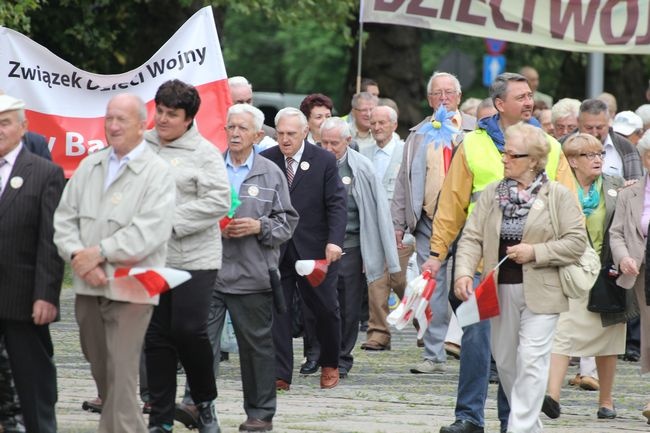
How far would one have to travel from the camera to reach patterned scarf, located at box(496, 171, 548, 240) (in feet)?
30.2

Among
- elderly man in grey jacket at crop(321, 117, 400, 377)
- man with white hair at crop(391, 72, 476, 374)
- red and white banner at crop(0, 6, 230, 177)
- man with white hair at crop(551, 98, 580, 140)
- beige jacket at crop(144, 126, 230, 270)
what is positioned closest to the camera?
beige jacket at crop(144, 126, 230, 270)

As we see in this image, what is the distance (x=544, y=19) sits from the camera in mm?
14906

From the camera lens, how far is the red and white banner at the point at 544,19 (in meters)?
14.8

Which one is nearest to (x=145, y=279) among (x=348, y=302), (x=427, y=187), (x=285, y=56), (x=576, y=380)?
(x=348, y=302)

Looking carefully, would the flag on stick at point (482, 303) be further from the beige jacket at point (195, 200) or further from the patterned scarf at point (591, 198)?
the patterned scarf at point (591, 198)

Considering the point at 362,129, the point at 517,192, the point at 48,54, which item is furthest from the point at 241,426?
the point at 362,129

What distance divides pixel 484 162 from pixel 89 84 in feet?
10.0

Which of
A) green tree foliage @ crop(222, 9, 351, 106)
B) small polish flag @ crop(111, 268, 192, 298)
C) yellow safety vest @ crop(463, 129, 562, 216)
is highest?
green tree foliage @ crop(222, 9, 351, 106)

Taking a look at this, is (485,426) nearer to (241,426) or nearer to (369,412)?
(369,412)

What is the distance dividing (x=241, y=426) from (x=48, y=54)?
10.4 ft

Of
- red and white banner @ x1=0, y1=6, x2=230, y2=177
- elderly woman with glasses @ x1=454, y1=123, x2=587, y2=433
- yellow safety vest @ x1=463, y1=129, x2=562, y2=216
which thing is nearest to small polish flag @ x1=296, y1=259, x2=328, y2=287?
red and white banner @ x1=0, y1=6, x2=230, y2=177

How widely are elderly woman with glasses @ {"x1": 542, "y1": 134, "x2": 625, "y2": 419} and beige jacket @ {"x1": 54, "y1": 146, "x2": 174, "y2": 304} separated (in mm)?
3678

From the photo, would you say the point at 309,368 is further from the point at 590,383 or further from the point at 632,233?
the point at 632,233

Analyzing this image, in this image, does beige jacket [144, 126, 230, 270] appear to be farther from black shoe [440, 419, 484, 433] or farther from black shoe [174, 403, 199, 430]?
black shoe [440, 419, 484, 433]
